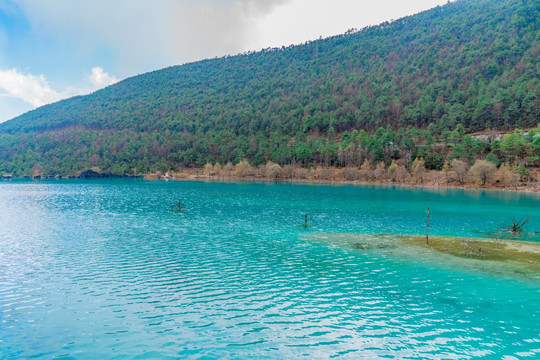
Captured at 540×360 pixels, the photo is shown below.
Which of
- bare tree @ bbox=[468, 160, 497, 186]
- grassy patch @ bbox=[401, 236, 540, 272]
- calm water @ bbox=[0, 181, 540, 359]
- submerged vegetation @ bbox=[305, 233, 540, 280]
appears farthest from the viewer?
bare tree @ bbox=[468, 160, 497, 186]

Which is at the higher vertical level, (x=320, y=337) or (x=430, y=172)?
(x=430, y=172)

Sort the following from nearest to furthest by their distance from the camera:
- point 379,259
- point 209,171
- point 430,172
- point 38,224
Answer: point 379,259 → point 38,224 → point 430,172 → point 209,171

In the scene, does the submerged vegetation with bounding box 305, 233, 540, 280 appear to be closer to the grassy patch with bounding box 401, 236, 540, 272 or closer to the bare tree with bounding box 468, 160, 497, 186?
the grassy patch with bounding box 401, 236, 540, 272

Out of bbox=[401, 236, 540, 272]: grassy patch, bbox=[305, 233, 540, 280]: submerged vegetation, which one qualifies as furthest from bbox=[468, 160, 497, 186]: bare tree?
bbox=[401, 236, 540, 272]: grassy patch

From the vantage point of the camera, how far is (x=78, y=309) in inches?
613

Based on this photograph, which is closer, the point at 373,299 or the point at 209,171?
the point at 373,299

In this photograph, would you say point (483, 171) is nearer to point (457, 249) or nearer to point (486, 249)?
point (486, 249)

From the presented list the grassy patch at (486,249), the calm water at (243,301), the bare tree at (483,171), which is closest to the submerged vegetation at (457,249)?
the grassy patch at (486,249)

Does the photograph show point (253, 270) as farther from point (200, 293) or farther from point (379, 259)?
point (379, 259)

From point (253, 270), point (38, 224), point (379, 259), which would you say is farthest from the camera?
point (38, 224)

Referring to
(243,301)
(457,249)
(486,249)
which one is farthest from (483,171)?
(243,301)

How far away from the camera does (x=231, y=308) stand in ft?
52.5

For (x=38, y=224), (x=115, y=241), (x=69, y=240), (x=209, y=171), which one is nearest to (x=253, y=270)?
(x=115, y=241)

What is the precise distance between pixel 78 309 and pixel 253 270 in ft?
34.1
